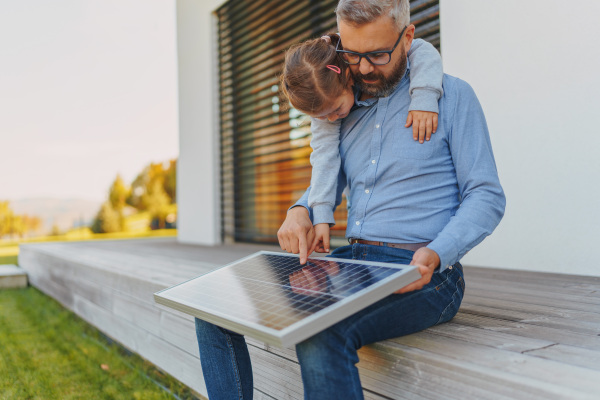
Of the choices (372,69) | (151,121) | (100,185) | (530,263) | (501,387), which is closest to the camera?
(501,387)

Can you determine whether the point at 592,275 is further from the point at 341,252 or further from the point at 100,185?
the point at 100,185

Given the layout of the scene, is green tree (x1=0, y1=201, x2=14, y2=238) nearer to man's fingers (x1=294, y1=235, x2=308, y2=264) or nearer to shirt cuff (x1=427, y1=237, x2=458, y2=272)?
man's fingers (x1=294, y1=235, x2=308, y2=264)

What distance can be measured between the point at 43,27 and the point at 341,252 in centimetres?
1601

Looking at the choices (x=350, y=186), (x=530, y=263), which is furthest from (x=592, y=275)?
(x=350, y=186)

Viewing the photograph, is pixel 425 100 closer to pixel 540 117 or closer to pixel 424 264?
pixel 424 264

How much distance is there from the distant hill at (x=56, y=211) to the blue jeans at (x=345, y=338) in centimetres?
1537

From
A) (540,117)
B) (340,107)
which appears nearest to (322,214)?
(340,107)

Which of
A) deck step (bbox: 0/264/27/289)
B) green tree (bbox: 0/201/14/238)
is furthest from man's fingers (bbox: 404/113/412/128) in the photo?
green tree (bbox: 0/201/14/238)

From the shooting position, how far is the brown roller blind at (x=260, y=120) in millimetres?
4328

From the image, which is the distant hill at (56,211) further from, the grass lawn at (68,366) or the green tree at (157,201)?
the grass lawn at (68,366)

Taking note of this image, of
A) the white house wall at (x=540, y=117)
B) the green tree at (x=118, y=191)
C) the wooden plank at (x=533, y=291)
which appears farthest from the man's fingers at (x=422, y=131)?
the green tree at (x=118, y=191)

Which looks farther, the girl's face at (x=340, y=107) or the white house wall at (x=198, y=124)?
the white house wall at (x=198, y=124)

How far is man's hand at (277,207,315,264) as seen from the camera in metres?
1.40

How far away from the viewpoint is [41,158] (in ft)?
65.4
